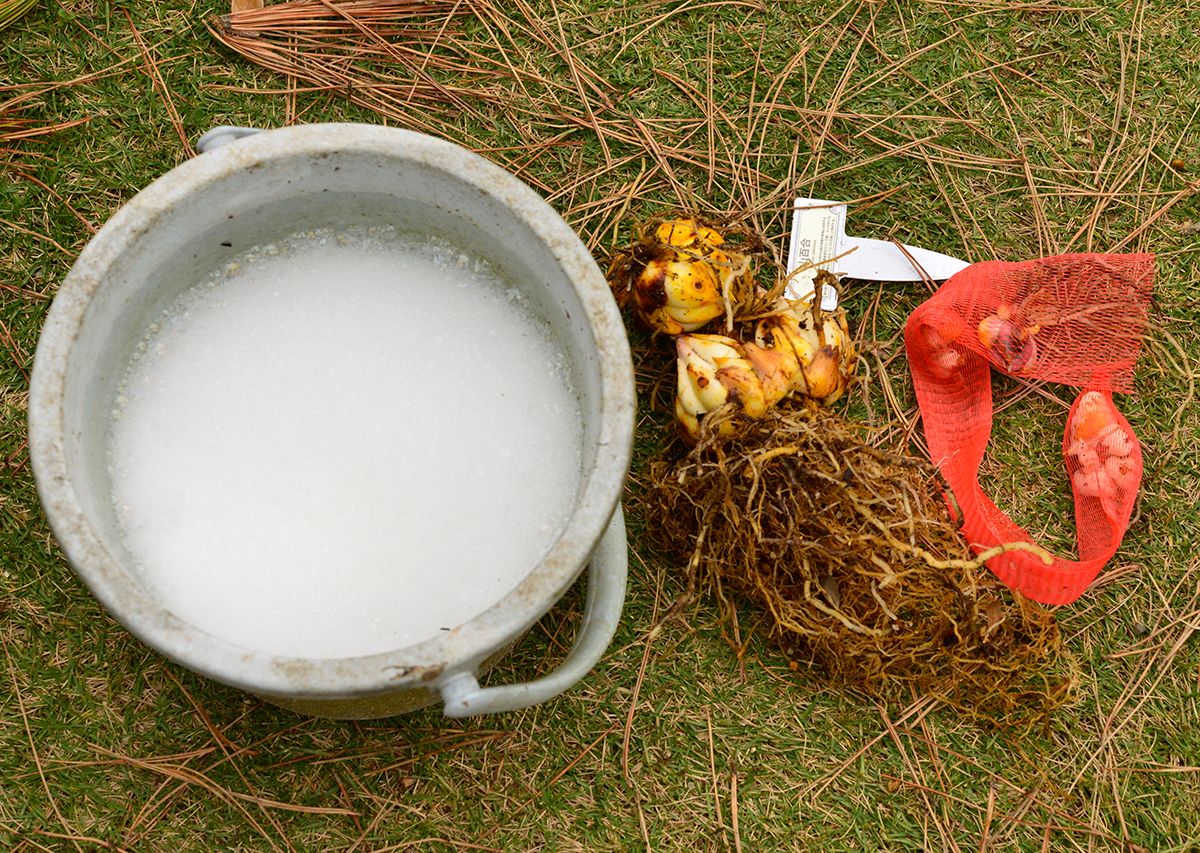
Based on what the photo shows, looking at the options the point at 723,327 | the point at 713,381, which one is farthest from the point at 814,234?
the point at 713,381

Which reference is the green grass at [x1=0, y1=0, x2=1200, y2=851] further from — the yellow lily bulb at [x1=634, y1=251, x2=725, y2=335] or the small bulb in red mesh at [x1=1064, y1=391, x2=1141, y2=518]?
the yellow lily bulb at [x1=634, y1=251, x2=725, y2=335]

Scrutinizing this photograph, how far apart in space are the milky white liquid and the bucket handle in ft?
0.35

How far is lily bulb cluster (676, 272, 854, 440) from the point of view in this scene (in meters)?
1.33

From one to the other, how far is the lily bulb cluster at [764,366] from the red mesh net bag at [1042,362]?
0.23m

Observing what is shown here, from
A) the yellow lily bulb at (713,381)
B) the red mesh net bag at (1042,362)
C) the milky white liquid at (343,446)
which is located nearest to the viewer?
the milky white liquid at (343,446)

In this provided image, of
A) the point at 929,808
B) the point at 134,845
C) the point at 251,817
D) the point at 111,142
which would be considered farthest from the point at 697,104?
the point at 134,845

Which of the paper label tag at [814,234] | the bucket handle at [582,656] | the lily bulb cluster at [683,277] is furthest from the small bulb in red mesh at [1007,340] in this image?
the bucket handle at [582,656]

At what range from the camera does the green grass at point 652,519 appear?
4.60 feet

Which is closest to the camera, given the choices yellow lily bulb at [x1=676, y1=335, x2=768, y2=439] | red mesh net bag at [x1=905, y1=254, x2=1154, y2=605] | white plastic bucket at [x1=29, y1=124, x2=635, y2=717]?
white plastic bucket at [x1=29, y1=124, x2=635, y2=717]

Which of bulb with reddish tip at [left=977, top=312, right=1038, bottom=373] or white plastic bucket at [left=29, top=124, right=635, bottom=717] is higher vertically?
white plastic bucket at [left=29, top=124, right=635, bottom=717]

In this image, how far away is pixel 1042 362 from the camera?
60.4 inches

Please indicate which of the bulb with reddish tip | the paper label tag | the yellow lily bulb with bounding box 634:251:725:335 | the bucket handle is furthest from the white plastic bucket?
the bulb with reddish tip

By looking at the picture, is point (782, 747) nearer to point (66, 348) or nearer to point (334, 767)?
point (334, 767)

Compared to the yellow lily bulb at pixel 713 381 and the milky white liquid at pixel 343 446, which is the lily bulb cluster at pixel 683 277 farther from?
the milky white liquid at pixel 343 446
